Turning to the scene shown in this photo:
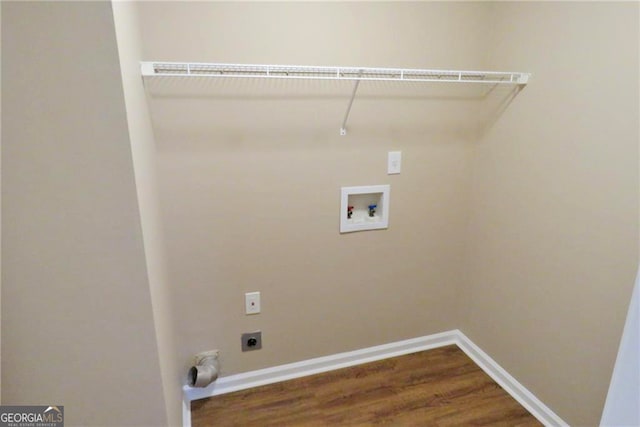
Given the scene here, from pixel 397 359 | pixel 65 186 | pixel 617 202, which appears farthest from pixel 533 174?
pixel 65 186

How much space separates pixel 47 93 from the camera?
2.78 ft

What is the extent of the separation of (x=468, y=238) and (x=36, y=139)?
79.1 inches

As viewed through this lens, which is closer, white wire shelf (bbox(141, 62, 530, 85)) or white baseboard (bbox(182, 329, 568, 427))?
white wire shelf (bbox(141, 62, 530, 85))

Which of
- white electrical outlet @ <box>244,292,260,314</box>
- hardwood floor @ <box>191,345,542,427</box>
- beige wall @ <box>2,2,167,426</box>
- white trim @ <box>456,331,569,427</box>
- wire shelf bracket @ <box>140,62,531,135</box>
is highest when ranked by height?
wire shelf bracket @ <box>140,62,531,135</box>

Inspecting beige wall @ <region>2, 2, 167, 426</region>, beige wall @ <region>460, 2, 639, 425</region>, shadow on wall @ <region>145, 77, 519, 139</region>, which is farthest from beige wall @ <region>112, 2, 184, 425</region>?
beige wall @ <region>460, 2, 639, 425</region>

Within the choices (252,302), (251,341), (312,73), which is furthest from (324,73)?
(251,341)

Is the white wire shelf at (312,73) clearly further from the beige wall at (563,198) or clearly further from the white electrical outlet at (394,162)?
the white electrical outlet at (394,162)

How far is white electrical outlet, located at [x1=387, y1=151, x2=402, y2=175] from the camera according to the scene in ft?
6.01

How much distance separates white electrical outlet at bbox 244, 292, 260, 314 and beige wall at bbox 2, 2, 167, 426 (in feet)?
2.30

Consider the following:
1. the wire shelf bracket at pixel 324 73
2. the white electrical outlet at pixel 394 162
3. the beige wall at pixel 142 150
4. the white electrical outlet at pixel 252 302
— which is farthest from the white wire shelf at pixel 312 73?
the white electrical outlet at pixel 252 302

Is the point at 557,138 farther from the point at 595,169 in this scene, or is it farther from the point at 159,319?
the point at 159,319

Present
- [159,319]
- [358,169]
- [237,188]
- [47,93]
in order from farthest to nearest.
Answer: [358,169] < [237,188] < [159,319] < [47,93]

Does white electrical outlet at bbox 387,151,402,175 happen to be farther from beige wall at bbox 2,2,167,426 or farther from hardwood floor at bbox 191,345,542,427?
beige wall at bbox 2,2,167,426

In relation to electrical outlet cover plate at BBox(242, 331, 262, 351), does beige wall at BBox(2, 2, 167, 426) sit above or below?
above
